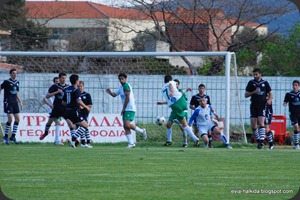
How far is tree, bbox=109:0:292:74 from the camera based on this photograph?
36.9 metres

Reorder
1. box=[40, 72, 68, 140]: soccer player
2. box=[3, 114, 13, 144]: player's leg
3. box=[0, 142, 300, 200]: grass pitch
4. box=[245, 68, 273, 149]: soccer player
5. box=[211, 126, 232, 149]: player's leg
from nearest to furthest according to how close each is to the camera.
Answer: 1. box=[0, 142, 300, 200]: grass pitch
2. box=[245, 68, 273, 149]: soccer player
3. box=[211, 126, 232, 149]: player's leg
4. box=[40, 72, 68, 140]: soccer player
5. box=[3, 114, 13, 144]: player's leg

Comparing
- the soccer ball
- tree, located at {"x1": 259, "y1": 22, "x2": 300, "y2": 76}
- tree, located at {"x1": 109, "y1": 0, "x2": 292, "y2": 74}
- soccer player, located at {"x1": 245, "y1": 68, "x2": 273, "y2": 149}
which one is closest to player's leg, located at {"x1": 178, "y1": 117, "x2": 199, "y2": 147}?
soccer player, located at {"x1": 245, "y1": 68, "x2": 273, "y2": 149}

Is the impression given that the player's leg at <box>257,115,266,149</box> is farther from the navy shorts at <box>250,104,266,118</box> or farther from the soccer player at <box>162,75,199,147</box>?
the soccer player at <box>162,75,199,147</box>

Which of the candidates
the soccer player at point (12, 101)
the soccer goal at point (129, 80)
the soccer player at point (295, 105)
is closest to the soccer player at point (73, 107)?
the soccer player at point (12, 101)

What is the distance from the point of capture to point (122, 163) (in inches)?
580

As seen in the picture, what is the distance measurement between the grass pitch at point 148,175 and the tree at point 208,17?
1990cm

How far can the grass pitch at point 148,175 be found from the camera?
34.1ft

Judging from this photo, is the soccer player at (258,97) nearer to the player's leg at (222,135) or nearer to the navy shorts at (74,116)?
the player's leg at (222,135)

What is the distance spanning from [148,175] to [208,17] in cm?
2533

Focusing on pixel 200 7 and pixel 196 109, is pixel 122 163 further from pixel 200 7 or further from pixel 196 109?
pixel 200 7

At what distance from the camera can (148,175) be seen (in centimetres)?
1255

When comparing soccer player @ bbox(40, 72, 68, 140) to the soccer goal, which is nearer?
soccer player @ bbox(40, 72, 68, 140)

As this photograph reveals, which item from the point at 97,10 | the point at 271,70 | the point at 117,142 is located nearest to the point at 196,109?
the point at 117,142

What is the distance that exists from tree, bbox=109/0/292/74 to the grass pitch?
19.9 m
